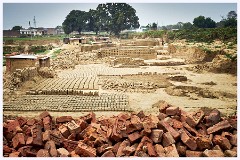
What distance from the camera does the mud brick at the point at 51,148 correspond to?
567 centimetres

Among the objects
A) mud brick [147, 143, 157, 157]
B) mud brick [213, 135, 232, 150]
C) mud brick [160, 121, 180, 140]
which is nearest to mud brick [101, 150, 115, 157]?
mud brick [147, 143, 157, 157]

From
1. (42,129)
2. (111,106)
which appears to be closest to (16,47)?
(111,106)

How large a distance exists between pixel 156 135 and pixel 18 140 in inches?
128

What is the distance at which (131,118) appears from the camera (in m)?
6.90

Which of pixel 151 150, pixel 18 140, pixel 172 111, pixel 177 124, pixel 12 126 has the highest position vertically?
pixel 172 111

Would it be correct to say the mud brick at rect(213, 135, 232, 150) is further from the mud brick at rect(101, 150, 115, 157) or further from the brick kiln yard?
the mud brick at rect(101, 150, 115, 157)

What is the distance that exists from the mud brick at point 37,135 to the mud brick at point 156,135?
2.62 meters

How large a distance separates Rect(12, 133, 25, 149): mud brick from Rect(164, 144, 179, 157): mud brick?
332 centimetres

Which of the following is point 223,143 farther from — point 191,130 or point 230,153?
point 191,130

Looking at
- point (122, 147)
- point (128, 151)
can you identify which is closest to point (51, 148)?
point (122, 147)

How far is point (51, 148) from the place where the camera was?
19.1 ft

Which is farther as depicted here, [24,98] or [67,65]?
[67,65]

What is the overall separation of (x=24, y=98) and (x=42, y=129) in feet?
18.7

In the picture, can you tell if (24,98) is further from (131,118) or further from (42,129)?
(131,118)
